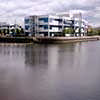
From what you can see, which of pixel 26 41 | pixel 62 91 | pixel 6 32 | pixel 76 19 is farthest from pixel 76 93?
pixel 6 32

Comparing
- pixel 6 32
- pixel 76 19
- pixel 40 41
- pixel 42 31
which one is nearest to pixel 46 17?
pixel 42 31

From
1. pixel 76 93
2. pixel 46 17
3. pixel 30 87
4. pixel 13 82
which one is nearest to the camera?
pixel 76 93

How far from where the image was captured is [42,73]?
49.8 feet

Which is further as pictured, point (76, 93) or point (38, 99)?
point (76, 93)

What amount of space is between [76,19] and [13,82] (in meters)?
60.4

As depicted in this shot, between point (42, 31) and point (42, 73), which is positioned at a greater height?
point (42, 31)

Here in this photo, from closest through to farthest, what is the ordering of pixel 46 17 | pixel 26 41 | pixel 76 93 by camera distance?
pixel 76 93 → pixel 26 41 → pixel 46 17

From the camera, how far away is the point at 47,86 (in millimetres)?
11555

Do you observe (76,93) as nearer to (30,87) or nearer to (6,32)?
(30,87)

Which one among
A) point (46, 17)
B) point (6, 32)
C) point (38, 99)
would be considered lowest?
point (38, 99)

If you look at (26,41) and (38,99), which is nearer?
(38,99)

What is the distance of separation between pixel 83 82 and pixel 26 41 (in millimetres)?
38884

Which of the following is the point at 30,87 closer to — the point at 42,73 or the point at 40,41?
the point at 42,73

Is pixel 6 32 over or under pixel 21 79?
over
